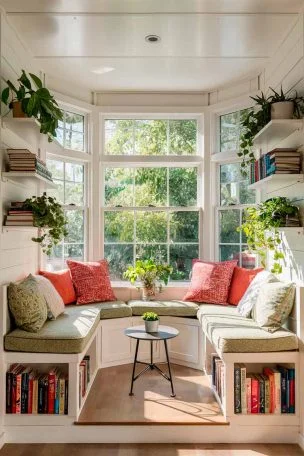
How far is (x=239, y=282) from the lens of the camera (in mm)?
4020

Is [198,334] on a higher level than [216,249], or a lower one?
lower

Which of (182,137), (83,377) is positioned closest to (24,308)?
(83,377)

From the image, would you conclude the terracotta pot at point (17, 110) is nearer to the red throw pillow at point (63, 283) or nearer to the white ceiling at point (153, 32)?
the white ceiling at point (153, 32)

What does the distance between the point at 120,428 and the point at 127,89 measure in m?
3.47

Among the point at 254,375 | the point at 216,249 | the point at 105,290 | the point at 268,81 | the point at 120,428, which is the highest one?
the point at 268,81

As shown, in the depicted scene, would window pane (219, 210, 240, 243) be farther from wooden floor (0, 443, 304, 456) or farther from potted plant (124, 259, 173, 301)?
wooden floor (0, 443, 304, 456)

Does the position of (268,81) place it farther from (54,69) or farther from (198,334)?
(198,334)

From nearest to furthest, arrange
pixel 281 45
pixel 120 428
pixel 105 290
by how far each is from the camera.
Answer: pixel 120 428 → pixel 281 45 → pixel 105 290

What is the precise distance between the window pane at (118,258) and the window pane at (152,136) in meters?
1.21

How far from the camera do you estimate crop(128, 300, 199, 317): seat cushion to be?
3.94m

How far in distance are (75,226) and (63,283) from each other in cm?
77

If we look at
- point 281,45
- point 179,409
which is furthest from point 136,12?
point 179,409

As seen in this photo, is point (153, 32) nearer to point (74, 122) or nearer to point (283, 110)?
point (283, 110)

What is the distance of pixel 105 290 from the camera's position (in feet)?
13.6
